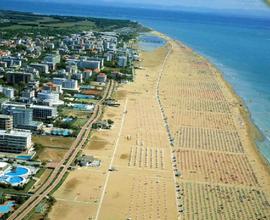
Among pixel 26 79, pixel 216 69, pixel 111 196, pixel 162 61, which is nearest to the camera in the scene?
pixel 111 196

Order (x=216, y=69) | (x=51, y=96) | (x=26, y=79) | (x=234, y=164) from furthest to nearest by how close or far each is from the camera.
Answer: (x=216, y=69)
(x=26, y=79)
(x=51, y=96)
(x=234, y=164)

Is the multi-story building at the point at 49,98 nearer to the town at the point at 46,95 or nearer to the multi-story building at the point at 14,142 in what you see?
the town at the point at 46,95

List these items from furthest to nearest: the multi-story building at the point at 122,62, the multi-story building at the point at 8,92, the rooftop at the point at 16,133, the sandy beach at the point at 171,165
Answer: the multi-story building at the point at 122,62, the multi-story building at the point at 8,92, the rooftop at the point at 16,133, the sandy beach at the point at 171,165

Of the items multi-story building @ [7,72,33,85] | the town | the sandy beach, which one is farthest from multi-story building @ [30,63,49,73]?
the sandy beach

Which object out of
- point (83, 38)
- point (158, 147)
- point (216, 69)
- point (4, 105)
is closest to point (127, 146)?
point (158, 147)

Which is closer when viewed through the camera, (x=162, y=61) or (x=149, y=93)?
(x=149, y=93)

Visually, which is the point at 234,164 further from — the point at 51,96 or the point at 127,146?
the point at 51,96

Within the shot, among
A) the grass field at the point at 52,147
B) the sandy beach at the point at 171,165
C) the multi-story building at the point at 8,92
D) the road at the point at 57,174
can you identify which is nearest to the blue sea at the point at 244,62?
the sandy beach at the point at 171,165

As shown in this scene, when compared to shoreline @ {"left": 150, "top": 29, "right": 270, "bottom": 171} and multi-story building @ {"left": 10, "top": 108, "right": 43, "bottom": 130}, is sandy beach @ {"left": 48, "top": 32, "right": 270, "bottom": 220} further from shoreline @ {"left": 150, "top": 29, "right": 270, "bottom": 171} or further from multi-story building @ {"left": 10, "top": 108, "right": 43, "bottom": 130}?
multi-story building @ {"left": 10, "top": 108, "right": 43, "bottom": 130}
